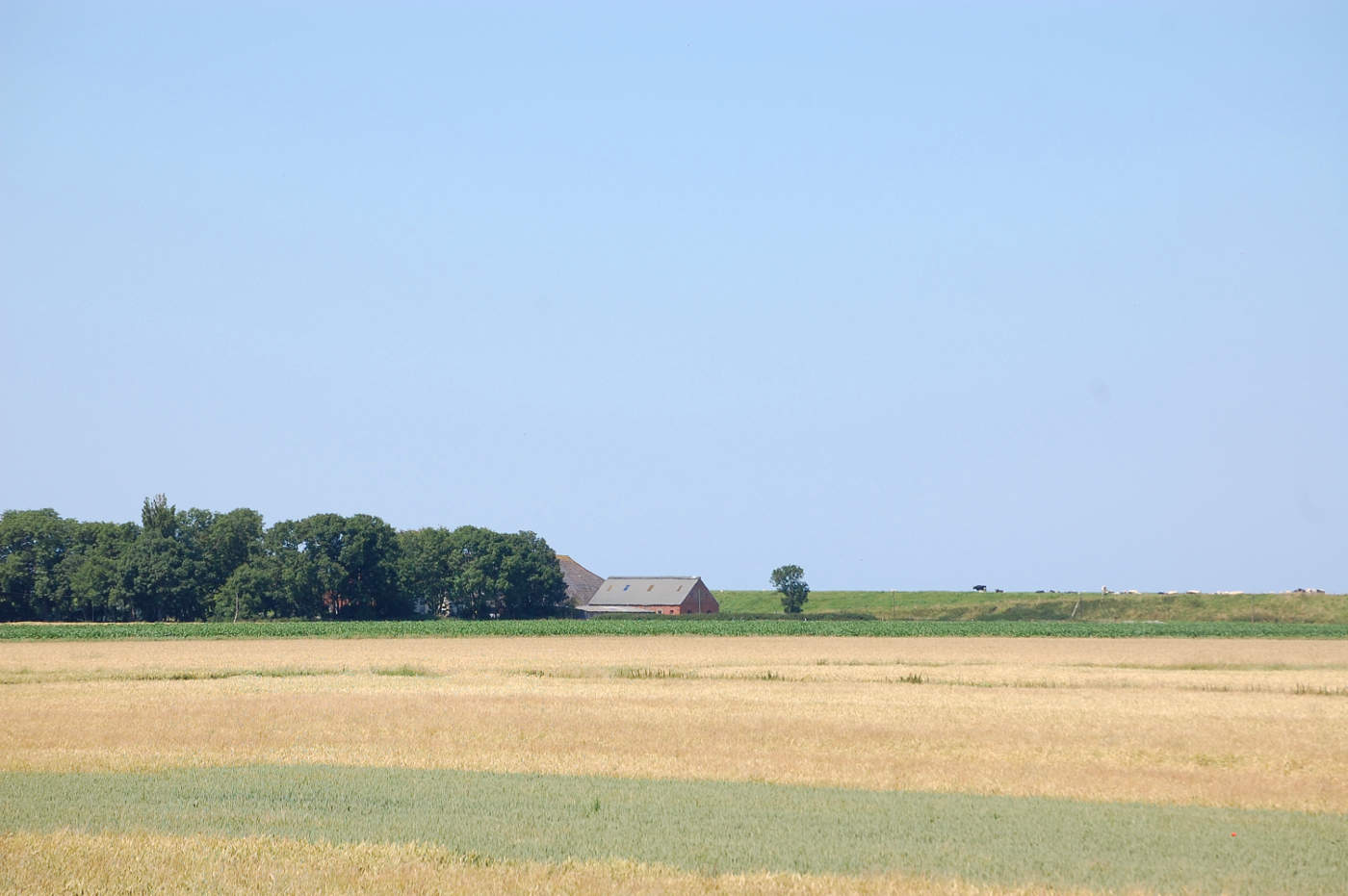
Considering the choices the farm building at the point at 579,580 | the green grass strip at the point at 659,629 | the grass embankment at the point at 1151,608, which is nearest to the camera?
the green grass strip at the point at 659,629

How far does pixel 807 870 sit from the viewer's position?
14.1 metres

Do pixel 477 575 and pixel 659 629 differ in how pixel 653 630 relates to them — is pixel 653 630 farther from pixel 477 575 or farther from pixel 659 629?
pixel 477 575

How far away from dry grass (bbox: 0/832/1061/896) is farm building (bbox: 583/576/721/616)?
136 metres

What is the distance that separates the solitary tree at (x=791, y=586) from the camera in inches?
6230

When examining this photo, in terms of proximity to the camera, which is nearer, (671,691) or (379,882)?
(379,882)

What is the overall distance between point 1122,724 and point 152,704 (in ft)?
86.3

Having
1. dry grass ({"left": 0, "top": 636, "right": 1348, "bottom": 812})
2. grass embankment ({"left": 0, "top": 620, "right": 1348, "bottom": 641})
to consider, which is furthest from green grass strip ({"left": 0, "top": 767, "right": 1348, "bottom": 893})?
grass embankment ({"left": 0, "top": 620, "right": 1348, "bottom": 641})

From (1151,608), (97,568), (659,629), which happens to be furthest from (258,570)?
(1151,608)

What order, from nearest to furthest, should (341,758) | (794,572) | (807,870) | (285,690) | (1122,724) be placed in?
(807,870), (341,758), (1122,724), (285,690), (794,572)

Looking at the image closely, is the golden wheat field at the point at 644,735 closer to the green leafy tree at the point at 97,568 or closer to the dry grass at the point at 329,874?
the dry grass at the point at 329,874

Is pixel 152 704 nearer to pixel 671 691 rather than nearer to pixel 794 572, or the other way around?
pixel 671 691

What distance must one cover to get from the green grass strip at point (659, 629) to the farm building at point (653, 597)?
51.8 metres

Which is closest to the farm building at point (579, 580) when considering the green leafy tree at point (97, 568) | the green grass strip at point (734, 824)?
the green leafy tree at point (97, 568)

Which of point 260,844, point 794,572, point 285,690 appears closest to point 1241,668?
point 285,690
